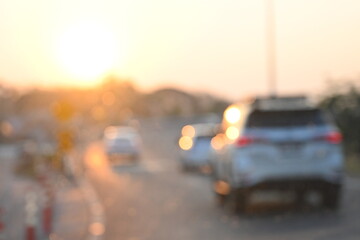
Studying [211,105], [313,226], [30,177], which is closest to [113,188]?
[30,177]

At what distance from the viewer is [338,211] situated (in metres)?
18.0

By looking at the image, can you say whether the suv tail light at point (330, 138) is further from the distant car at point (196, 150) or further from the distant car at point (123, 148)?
the distant car at point (123, 148)

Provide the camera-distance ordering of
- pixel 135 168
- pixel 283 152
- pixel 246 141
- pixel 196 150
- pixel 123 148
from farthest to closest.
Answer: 1. pixel 123 148
2. pixel 135 168
3. pixel 196 150
4. pixel 246 141
5. pixel 283 152

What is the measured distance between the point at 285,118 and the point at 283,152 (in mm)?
838

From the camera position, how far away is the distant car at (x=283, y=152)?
57.7ft

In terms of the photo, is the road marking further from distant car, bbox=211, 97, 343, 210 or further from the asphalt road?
distant car, bbox=211, 97, 343, 210

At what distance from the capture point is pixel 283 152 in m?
17.6

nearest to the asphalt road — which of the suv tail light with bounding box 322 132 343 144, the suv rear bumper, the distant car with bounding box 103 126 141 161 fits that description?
the suv rear bumper

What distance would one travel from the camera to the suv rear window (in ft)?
59.2

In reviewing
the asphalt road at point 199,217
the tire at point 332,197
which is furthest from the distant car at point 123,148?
the tire at point 332,197

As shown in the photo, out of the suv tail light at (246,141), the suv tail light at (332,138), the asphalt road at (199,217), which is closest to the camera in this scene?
the asphalt road at (199,217)

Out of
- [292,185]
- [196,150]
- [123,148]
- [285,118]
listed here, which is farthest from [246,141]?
[123,148]

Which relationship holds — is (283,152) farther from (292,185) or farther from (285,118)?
(285,118)

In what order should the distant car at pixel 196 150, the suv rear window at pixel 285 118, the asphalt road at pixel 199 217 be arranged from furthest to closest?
the distant car at pixel 196 150
the suv rear window at pixel 285 118
the asphalt road at pixel 199 217
